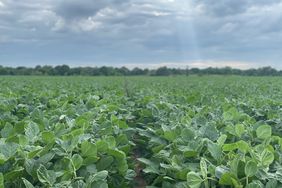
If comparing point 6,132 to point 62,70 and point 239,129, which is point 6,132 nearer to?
point 239,129

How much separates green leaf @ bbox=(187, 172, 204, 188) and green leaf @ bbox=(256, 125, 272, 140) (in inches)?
33.6

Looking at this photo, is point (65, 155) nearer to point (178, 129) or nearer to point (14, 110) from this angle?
point (178, 129)

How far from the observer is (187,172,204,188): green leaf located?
174 cm

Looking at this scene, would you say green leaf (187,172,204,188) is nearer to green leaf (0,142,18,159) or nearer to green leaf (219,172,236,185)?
green leaf (219,172,236,185)

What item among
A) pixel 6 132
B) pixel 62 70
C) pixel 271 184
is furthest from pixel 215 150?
pixel 62 70

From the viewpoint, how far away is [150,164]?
7.58 ft

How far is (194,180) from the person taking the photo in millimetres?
1749

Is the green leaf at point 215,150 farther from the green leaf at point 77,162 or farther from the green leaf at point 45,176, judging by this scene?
the green leaf at point 45,176

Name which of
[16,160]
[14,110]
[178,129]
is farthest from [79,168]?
[14,110]

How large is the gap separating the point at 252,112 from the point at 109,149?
283cm

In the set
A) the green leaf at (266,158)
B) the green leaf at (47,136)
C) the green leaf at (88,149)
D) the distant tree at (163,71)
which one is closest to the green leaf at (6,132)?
the green leaf at (47,136)

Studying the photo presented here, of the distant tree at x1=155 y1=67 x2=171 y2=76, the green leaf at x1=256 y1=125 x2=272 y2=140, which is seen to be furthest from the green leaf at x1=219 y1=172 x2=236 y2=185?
the distant tree at x1=155 y1=67 x2=171 y2=76

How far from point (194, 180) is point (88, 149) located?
0.60 m

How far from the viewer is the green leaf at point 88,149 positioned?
2.06 metres
